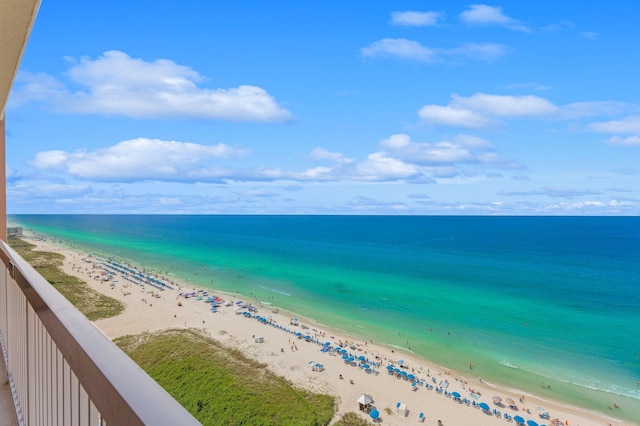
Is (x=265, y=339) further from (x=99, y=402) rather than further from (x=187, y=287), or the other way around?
(x=99, y=402)

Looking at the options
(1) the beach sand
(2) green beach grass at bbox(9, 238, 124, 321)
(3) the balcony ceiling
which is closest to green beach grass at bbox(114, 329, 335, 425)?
(1) the beach sand

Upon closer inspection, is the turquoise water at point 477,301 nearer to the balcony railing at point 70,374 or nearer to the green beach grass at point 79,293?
the green beach grass at point 79,293

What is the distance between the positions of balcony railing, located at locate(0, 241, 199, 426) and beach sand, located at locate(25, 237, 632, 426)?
11.1m

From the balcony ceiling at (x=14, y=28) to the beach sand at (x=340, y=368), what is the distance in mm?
11860

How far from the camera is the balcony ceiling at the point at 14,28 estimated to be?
1229 millimetres

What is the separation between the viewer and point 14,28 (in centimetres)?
138

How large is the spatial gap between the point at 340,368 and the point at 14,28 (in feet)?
49.1

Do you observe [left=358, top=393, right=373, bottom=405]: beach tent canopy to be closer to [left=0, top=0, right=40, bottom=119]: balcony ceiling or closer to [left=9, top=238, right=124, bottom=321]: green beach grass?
[left=9, top=238, right=124, bottom=321]: green beach grass

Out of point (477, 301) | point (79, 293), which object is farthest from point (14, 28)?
point (477, 301)

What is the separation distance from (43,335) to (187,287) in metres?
28.3

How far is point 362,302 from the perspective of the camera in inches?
1020

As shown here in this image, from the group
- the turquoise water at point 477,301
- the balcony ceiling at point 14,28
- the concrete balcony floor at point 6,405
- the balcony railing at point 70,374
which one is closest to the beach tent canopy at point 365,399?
the turquoise water at point 477,301

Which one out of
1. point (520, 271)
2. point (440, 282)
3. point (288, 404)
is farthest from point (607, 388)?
point (520, 271)

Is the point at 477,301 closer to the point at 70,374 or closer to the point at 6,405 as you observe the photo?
the point at 6,405
